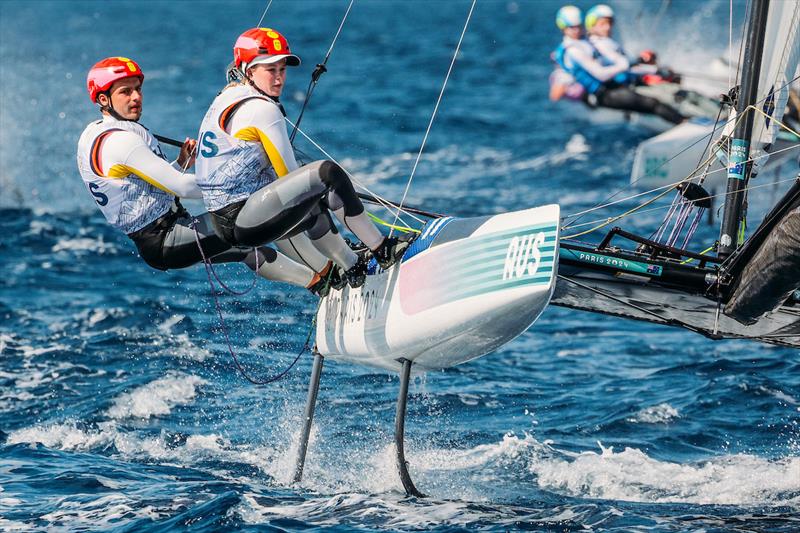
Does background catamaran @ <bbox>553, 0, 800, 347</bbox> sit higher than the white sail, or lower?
lower

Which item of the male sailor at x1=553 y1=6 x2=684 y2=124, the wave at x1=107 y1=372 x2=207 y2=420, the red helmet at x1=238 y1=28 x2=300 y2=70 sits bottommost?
the wave at x1=107 y1=372 x2=207 y2=420

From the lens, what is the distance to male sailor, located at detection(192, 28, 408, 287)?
16.5ft

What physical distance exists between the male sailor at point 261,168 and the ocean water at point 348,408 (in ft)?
4.08

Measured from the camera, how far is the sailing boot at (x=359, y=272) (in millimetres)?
5613

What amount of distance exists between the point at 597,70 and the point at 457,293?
10.1 meters

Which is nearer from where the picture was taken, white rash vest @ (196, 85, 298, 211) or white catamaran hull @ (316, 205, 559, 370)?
white catamaran hull @ (316, 205, 559, 370)

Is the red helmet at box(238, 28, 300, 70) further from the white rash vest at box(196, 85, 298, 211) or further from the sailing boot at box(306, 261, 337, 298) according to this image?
the sailing boot at box(306, 261, 337, 298)

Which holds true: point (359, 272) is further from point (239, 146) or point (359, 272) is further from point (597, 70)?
point (597, 70)

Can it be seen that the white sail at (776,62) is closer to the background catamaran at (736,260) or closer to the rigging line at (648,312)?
the background catamaran at (736,260)

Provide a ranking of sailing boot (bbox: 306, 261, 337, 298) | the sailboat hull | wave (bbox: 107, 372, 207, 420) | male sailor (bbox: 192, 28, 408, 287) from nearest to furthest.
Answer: male sailor (bbox: 192, 28, 408, 287) < the sailboat hull < sailing boot (bbox: 306, 261, 337, 298) < wave (bbox: 107, 372, 207, 420)

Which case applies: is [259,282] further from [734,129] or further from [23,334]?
[734,129]

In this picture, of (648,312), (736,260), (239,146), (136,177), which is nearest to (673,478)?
(648,312)

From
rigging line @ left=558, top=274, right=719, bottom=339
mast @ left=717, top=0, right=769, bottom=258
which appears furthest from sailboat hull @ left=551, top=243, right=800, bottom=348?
mast @ left=717, top=0, right=769, bottom=258

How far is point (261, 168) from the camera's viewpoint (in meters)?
5.25
